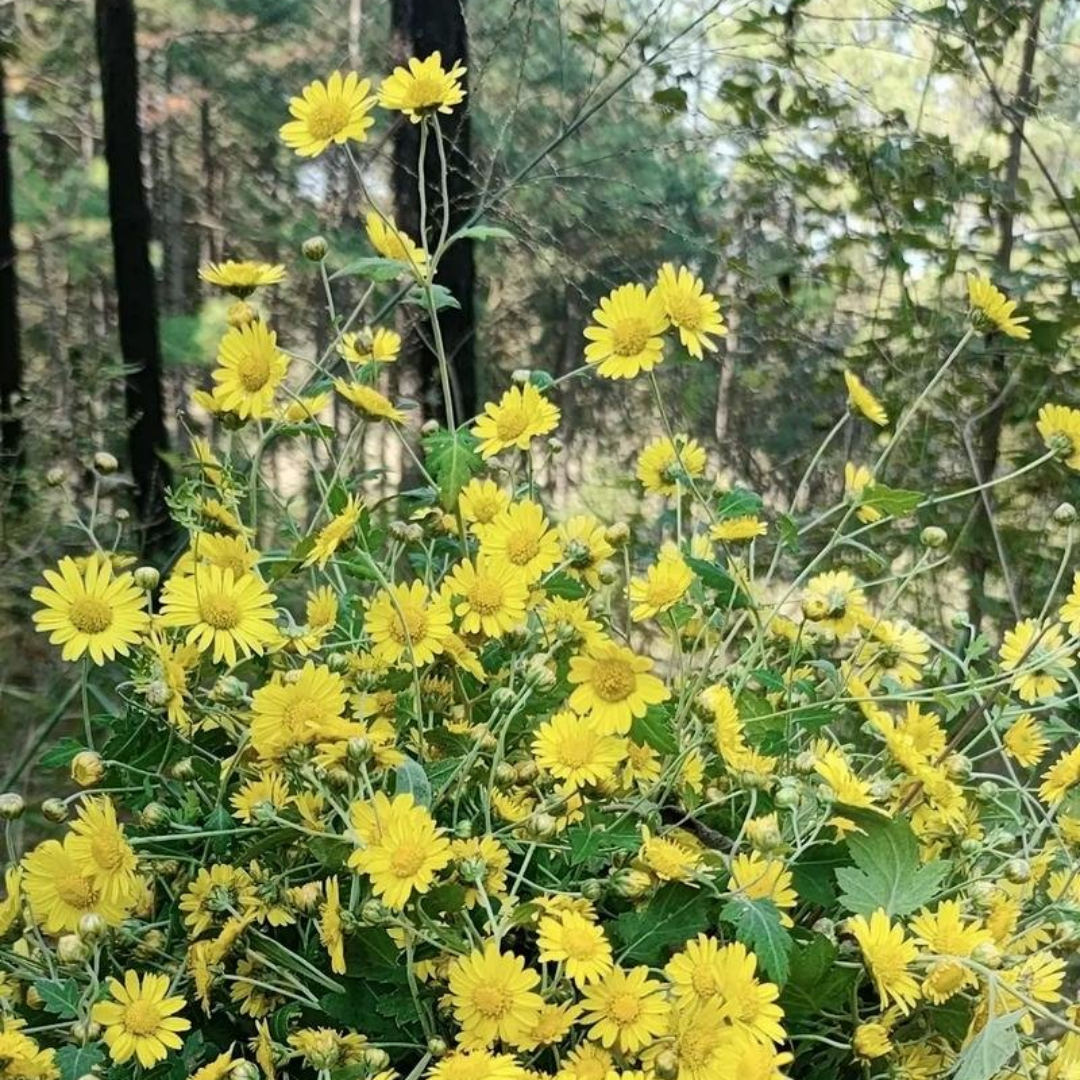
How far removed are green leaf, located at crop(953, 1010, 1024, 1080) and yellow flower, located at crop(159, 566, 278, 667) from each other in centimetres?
32

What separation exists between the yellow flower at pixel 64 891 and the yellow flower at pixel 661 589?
26 cm

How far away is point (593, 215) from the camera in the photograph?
2.44 m

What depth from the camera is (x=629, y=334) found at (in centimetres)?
51

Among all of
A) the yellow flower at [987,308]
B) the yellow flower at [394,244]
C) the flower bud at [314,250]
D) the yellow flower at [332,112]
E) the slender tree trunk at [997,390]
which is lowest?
the slender tree trunk at [997,390]

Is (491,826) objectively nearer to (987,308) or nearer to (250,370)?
(250,370)

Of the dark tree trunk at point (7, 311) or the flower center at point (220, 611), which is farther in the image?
the dark tree trunk at point (7, 311)

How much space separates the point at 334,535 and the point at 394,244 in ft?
0.56

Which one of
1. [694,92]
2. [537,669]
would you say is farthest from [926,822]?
[694,92]

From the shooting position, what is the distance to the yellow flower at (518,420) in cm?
52

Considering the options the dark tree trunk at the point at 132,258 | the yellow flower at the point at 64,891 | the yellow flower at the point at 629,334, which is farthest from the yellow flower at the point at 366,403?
the dark tree trunk at the point at 132,258

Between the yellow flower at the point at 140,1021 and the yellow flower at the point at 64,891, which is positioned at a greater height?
the yellow flower at the point at 64,891

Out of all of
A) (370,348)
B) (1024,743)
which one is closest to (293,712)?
(370,348)

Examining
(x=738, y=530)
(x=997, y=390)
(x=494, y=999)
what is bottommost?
(x=997, y=390)

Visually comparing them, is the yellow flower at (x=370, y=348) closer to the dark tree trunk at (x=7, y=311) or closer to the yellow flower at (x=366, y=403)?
the yellow flower at (x=366, y=403)
